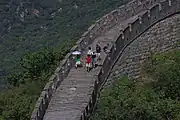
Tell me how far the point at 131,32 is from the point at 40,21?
42698mm

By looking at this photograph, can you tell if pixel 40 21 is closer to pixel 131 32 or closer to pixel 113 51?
pixel 131 32

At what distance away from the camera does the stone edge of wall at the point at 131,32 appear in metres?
21.0

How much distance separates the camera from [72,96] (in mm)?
19922

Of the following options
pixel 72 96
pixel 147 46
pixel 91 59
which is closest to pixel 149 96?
pixel 91 59

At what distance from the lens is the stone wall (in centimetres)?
2386

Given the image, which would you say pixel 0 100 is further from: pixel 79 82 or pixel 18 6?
pixel 18 6

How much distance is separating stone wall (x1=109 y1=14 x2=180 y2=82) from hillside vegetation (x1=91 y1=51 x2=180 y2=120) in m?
0.37

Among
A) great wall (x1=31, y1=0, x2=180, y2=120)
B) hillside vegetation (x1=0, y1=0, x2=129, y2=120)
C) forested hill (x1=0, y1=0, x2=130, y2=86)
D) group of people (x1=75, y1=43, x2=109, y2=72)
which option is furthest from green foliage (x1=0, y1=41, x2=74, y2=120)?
forested hill (x1=0, y1=0, x2=130, y2=86)

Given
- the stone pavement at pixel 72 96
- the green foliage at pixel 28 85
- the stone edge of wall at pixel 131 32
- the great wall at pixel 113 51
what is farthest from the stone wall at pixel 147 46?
the green foliage at pixel 28 85

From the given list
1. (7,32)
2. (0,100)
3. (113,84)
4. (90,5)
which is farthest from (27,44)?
(113,84)

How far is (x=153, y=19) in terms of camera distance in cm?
2556

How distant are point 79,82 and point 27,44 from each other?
37.8 meters

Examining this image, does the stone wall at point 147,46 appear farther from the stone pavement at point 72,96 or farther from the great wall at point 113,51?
the stone pavement at point 72,96

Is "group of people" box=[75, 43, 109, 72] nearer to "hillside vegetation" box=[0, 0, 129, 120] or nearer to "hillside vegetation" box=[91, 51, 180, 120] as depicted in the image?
"hillside vegetation" box=[91, 51, 180, 120]
